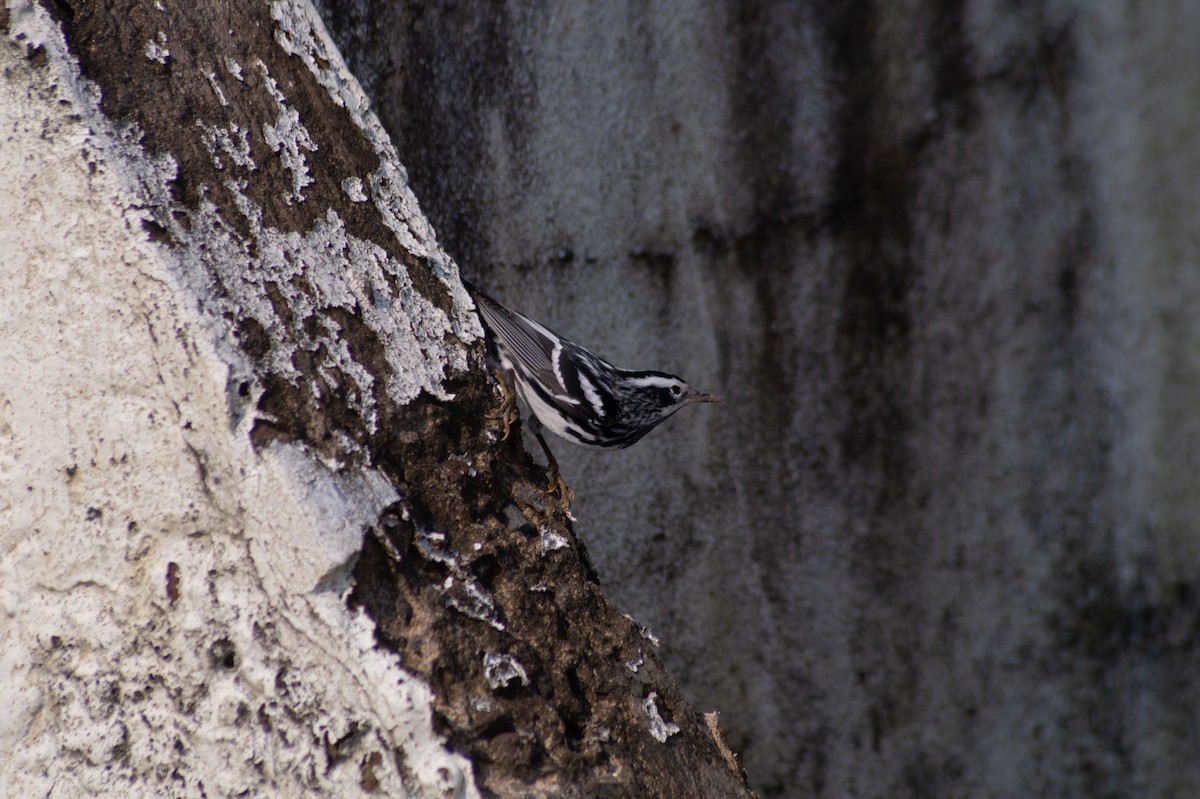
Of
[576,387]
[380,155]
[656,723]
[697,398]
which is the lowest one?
[656,723]

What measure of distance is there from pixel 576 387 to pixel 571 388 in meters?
0.02

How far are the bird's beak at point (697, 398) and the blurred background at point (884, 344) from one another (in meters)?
0.28

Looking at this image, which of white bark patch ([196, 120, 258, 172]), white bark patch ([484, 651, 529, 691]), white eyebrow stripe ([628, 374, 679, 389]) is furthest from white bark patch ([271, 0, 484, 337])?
white eyebrow stripe ([628, 374, 679, 389])

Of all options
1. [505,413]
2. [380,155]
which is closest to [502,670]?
[505,413]

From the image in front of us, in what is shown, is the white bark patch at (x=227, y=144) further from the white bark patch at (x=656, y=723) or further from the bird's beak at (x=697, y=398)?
the bird's beak at (x=697, y=398)

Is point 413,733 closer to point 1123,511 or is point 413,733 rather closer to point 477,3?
point 477,3

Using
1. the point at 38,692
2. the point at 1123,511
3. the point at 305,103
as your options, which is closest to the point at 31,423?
the point at 38,692

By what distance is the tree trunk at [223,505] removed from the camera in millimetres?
1634

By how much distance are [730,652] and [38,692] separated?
2.14 meters

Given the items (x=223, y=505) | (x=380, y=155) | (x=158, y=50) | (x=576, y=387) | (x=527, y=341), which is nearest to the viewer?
(x=223, y=505)

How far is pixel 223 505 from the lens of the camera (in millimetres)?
1663

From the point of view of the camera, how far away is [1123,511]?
124 inches

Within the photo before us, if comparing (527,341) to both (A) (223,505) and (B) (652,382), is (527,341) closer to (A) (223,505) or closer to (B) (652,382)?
(B) (652,382)

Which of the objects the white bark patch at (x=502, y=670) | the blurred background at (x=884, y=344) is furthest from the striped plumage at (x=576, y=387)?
the white bark patch at (x=502, y=670)
